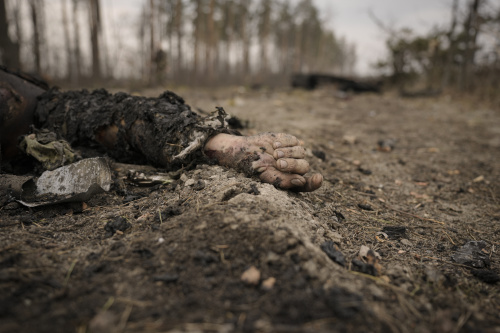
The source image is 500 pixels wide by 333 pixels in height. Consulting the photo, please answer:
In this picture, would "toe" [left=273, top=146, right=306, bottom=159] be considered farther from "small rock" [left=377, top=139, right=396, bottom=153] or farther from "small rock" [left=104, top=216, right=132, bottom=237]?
"small rock" [left=377, top=139, right=396, bottom=153]

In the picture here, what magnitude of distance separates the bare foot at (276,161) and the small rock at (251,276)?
62 centimetres

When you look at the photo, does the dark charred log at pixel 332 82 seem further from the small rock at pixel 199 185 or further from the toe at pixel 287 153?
the small rock at pixel 199 185

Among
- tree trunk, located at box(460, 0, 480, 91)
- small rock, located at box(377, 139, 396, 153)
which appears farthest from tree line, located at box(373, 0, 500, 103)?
small rock, located at box(377, 139, 396, 153)

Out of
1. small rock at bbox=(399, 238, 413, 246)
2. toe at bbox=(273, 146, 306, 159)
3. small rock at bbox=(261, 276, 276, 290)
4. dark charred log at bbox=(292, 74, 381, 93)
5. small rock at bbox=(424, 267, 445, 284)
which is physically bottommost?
small rock at bbox=(399, 238, 413, 246)

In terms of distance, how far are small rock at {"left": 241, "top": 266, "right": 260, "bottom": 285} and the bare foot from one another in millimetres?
617

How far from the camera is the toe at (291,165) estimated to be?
1500 millimetres

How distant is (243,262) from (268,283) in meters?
0.13

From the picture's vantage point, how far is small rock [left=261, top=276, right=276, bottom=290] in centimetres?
94

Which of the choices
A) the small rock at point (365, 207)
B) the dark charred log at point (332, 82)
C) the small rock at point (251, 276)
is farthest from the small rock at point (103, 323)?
the dark charred log at point (332, 82)

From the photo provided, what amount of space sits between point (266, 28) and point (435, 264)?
68.1 ft

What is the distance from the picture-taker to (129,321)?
81 cm

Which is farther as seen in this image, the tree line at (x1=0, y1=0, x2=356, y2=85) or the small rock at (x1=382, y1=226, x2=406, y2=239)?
the tree line at (x1=0, y1=0, x2=356, y2=85)

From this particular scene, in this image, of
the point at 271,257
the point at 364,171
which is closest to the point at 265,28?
the point at 364,171

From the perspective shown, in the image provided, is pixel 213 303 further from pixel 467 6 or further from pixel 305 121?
pixel 467 6
